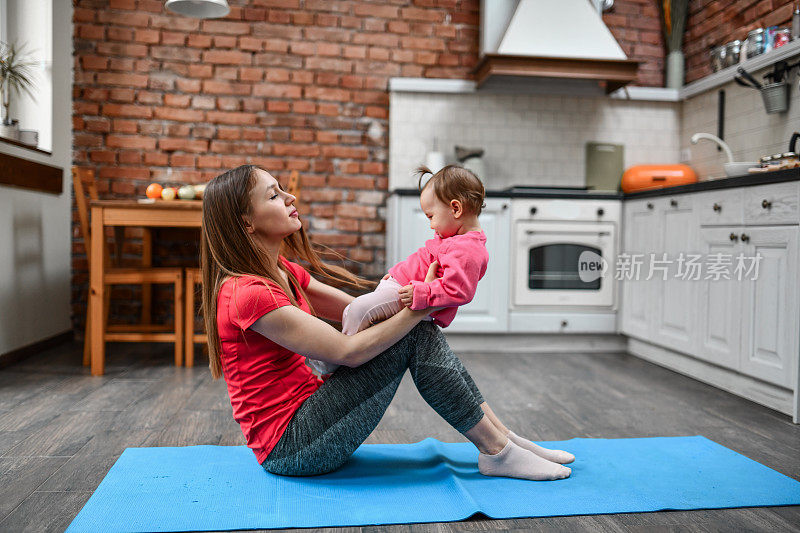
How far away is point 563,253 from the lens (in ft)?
12.4

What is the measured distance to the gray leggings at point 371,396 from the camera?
1521 mm

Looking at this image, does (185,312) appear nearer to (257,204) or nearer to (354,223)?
(354,223)

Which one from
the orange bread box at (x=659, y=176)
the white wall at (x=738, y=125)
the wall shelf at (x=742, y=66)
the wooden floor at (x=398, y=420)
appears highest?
the wall shelf at (x=742, y=66)

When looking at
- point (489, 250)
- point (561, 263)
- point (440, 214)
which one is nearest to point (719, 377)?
point (561, 263)

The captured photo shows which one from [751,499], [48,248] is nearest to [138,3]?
[48,248]

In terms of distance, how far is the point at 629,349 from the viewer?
3855 millimetres

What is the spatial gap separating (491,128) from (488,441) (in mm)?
3027

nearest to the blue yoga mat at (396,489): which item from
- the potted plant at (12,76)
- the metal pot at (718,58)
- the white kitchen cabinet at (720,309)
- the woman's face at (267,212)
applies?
the woman's face at (267,212)

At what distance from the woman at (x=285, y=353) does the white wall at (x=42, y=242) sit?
82.9 inches

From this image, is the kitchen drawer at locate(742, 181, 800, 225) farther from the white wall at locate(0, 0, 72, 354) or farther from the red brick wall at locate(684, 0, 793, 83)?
the white wall at locate(0, 0, 72, 354)

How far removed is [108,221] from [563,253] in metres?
2.51

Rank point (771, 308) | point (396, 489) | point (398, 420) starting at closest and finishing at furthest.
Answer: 1. point (396, 489)
2. point (398, 420)
3. point (771, 308)

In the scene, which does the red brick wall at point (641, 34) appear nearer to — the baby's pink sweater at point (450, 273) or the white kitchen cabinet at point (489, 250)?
the white kitchen cabinet at point (489, 250)

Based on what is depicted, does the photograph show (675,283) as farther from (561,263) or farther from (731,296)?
(561,263)
